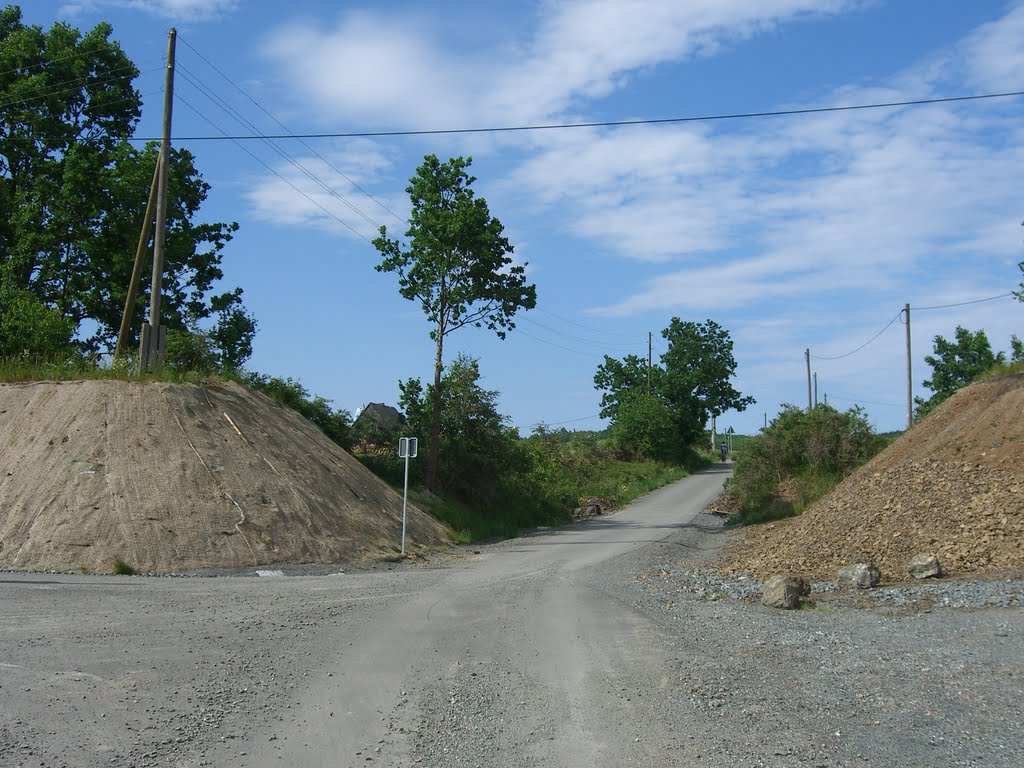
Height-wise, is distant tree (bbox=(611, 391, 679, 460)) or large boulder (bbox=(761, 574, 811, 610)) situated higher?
distant tree (bbox=(611, 391, 679, 460))

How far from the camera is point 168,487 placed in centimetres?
1798

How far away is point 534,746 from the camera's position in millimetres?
6324

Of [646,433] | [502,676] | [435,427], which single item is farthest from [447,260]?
[646,433]

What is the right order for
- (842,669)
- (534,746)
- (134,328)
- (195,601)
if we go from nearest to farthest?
(534,746) → (842,669) → (195,601) → (134,328)

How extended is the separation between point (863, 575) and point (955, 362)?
56.4 metres

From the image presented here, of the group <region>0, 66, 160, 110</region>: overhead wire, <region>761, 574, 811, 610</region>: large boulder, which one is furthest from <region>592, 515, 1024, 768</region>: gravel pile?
<region>0, 66, 160, 110</region>: overhead wire

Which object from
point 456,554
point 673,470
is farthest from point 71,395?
point 673,470

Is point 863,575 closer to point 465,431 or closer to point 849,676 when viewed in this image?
point 849,676

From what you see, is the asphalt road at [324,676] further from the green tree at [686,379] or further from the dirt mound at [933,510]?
the green tree at [686,379]

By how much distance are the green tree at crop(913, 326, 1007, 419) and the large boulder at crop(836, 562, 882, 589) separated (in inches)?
2036

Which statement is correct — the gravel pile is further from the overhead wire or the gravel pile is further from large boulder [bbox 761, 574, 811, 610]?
the overhead wire

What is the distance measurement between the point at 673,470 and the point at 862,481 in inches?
1554

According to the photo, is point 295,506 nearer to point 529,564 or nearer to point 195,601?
point 529,564

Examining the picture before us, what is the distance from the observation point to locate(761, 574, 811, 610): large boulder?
41.3 feet
